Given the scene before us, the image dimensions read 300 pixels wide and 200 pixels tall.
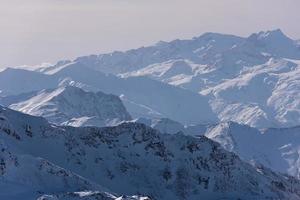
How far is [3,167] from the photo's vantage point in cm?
17338

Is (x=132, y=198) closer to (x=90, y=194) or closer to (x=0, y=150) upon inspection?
(x=90, y=194)

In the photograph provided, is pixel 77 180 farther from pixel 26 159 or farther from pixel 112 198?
pixel 112 198

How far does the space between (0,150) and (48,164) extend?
14.0m

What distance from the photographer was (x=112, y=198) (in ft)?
539

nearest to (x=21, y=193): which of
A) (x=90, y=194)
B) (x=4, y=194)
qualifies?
(x=4, y=194)

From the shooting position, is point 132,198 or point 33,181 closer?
point 132,198

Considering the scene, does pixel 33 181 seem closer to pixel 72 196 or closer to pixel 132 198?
pixel 72 196

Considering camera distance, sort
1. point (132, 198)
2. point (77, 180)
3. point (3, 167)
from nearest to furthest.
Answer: point (132, 198), point (3, 167), point (77, 180)

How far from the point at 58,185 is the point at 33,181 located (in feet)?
20.9

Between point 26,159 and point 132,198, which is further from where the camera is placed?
point 26,159

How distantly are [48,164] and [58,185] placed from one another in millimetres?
6856

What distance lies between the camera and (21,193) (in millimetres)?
168625

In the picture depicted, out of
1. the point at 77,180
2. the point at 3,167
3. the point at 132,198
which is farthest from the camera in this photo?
the point at 77,180

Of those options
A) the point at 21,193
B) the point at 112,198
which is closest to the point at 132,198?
the point at 112,198
